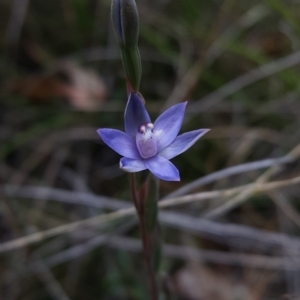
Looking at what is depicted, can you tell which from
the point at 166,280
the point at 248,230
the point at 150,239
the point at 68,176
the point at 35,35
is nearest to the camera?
the point at 150,239

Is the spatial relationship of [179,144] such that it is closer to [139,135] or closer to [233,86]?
[139,135]

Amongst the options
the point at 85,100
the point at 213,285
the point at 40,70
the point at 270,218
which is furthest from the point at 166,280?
the point at 40,70

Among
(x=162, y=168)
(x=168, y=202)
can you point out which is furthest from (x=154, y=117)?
Result: (x=162, y=168)

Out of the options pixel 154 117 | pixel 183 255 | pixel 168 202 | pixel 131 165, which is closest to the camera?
pixel 131 165

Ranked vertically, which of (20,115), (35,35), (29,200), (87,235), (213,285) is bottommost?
(213,285)

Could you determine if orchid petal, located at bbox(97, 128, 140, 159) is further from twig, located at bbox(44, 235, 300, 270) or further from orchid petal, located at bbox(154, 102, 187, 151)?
twig, located at bbox(44, 235, 300, 270)

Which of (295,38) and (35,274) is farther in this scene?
(295,38)

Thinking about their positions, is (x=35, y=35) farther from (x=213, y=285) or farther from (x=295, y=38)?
(x=213, y=285)

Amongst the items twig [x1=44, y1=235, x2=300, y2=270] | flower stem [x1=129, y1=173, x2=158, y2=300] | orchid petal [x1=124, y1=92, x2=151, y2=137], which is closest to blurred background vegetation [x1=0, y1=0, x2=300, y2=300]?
twig [x1=44, y1=235, x2=300, y2=270]
